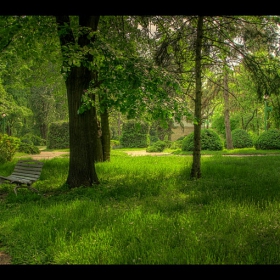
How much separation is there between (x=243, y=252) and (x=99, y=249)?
1875 mm

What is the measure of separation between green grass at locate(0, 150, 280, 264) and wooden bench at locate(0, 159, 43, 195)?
1.21ft

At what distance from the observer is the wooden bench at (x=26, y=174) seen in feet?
23.5

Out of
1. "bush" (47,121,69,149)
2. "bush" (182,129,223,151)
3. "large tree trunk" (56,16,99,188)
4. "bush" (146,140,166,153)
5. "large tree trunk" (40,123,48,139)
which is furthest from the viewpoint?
"large tree trunk" (40,123,48,139)

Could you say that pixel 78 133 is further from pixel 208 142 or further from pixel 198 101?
pixel 208 142

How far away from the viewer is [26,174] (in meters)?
7.89

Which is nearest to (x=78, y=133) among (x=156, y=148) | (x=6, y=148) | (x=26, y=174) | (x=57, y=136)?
(x=26, y=174)

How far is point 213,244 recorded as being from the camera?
352cm

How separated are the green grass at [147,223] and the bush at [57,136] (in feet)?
66.1

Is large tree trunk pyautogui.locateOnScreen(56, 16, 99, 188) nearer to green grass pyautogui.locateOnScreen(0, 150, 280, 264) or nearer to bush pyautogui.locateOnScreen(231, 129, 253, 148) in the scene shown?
green grass pyautogui.locateOnScreen(0, 150, 280, 264)

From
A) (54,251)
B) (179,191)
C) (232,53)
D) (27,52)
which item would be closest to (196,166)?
(179,191)

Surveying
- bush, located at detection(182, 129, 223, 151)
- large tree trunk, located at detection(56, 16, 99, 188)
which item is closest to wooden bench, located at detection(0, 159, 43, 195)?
large tree trunk, located at detection(56, 16, 99, 188)

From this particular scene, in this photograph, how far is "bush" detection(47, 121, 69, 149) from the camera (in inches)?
1096

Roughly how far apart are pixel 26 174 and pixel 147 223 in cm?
494
